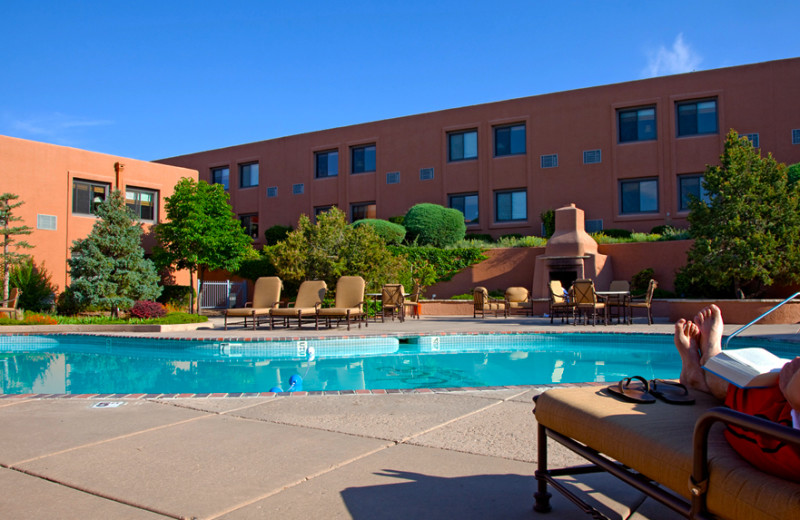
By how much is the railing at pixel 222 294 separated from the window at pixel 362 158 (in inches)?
308

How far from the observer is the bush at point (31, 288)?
1745 cm

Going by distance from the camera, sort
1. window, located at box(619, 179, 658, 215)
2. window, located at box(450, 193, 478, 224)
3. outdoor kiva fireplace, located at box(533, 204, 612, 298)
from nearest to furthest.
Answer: outdoor kiva fireplace, located at box(533, 204, 612, 298) < window, located at box(619, 179, 658, 215) < window, located at box(450, 193, 478, 224)

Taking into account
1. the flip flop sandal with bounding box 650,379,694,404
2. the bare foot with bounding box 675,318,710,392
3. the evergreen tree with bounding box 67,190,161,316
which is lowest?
the flip flop sandal with bounding box 650,379,694,404

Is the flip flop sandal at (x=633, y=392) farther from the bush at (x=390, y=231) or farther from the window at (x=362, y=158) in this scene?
the window at (x=362, y=158)

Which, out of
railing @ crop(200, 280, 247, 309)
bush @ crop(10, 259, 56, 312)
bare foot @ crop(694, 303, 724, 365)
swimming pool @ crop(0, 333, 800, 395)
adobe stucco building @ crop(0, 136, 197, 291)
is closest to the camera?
bare foot @ crop(694, 303, 724, 365)

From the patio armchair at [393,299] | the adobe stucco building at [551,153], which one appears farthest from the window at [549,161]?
the patio armchair at [393,299]

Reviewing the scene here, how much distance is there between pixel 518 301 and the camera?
1812 centimetres

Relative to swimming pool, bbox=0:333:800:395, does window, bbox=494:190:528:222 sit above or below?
above

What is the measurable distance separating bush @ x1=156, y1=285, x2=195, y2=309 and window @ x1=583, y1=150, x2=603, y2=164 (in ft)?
51.4

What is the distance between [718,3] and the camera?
14.5 m

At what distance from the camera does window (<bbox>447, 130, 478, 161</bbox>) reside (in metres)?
24.7

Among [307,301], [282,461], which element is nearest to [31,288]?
[307,301]

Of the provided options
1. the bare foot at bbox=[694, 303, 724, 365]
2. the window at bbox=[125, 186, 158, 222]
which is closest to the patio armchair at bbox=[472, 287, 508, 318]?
the window at bbox=[125, 186, 158, 222]

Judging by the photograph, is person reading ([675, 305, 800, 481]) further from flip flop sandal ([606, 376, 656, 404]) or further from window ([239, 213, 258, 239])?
window ([239, 213, 258, 239])
